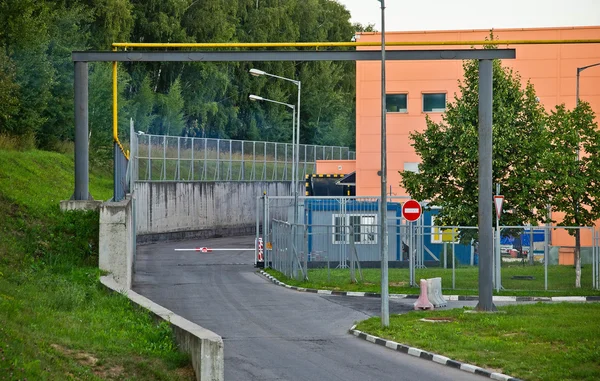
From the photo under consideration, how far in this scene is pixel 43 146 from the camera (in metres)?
48.7

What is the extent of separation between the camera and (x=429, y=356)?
57.3 ft

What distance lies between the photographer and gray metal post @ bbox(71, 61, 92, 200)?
2608cm

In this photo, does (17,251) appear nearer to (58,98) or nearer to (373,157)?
(58,98)

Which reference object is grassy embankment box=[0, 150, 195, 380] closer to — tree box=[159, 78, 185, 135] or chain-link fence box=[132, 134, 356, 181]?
chain-link fence box=[132, 134, 356, 181]

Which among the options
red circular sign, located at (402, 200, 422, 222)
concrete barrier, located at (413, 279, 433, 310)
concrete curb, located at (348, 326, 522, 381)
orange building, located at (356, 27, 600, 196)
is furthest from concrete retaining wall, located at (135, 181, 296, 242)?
concrete curb, located at (348, 326, 522, 381)

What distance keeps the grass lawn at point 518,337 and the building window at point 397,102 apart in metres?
30.4

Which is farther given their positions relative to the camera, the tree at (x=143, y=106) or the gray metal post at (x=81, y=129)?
the tree at (x=143, y=106)

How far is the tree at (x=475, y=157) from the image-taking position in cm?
3276

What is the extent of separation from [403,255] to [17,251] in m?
20.5

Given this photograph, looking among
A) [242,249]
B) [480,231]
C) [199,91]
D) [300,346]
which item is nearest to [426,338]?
[300,346]

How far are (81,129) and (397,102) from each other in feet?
98.9

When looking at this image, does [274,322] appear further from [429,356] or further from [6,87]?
[6,87]

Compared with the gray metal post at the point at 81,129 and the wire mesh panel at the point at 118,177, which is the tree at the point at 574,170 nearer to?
the wire mesh panel at the point at 118,177

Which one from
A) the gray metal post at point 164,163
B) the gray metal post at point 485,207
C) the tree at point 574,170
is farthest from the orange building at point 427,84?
the gray metal post at point 485,207
